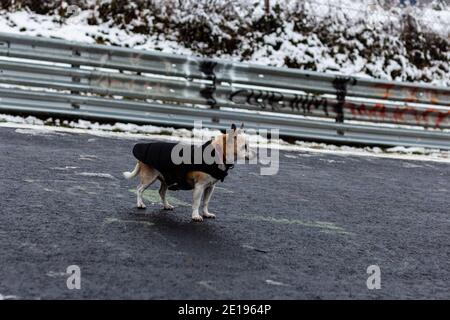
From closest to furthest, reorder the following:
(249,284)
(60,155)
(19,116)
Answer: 1. (249,284)
2. (60,155)
3. (19,116)

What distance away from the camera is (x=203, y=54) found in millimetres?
14398

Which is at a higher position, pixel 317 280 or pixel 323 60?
pixel 323 60

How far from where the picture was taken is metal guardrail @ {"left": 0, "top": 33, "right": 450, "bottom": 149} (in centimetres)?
1077

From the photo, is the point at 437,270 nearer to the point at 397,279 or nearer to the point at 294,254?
the point at 397,279

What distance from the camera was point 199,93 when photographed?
11328mm

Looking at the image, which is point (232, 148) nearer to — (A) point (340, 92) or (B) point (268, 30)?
(A) point (340, 92)

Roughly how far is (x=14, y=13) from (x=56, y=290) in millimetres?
11418

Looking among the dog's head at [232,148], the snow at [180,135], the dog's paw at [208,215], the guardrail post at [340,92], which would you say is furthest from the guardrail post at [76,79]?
the dog's head at [232,148]

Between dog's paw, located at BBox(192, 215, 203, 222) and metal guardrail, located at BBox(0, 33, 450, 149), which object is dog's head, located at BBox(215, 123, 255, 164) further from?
metal guardrail, located at BBox(0, 33, 450, 149)

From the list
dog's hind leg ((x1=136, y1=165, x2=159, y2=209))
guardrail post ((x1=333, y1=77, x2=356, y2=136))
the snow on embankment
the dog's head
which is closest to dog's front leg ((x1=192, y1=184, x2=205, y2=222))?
the dog's head

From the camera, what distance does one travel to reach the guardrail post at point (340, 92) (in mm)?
11844

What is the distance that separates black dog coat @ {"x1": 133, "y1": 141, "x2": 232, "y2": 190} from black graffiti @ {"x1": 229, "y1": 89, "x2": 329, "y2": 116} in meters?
5.90

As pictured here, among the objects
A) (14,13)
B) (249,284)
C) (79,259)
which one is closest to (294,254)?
(249,284)

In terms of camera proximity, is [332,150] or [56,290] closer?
[56,290]
